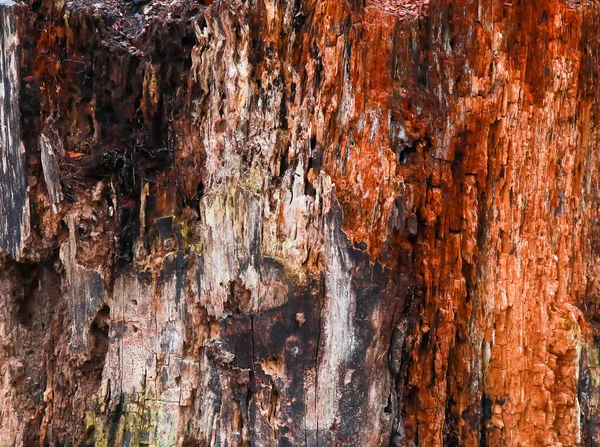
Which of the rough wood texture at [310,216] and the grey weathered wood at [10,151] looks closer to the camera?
the rough wood texture at [310,216]

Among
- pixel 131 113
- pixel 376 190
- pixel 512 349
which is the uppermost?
pixel 131 113

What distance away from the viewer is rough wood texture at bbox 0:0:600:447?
3.89 meters

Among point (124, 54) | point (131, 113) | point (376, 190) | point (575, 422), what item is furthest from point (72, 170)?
point (575, 422)

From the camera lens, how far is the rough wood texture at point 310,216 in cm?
389

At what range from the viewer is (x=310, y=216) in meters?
3.88

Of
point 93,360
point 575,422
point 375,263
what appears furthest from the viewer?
point 93,360

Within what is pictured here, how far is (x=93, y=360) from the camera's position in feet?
14.6

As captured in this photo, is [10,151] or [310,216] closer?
[310,216]

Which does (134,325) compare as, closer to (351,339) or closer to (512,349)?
(351,339)

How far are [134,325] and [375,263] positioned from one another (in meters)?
1.61

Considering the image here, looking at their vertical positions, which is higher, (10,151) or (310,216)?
(10,151)

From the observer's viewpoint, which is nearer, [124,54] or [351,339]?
[351,339]

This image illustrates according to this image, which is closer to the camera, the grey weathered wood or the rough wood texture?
the rough wood texture

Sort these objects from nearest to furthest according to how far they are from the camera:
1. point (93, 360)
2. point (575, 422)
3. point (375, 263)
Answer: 1. point (375, 263)
2. point (575, 422)
3. point (93, 360)
